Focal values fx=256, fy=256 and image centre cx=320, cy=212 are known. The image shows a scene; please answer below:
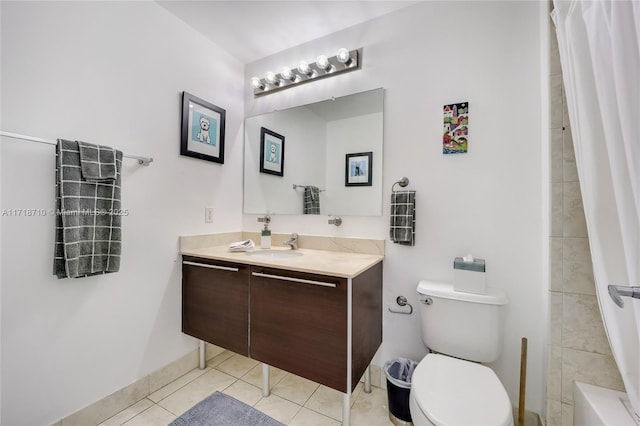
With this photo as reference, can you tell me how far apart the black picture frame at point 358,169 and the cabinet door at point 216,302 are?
893 mm

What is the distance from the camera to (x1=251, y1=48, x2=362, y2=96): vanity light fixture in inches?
68.6

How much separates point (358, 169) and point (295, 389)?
1.48 m

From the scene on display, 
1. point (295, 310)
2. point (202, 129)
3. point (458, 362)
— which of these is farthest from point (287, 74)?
point (458, 362)

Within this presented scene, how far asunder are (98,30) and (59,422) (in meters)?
1.95

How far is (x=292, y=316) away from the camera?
4.33 ft

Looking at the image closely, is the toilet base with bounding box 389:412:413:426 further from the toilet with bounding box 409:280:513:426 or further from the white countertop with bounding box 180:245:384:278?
the white countertop with bounding box 180:245:384:278

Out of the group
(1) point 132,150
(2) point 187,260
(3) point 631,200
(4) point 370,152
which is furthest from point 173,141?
(3) point 631,200

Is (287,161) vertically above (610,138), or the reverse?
(287,161)

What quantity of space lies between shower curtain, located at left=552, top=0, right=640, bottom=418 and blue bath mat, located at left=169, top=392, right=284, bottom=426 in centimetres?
150

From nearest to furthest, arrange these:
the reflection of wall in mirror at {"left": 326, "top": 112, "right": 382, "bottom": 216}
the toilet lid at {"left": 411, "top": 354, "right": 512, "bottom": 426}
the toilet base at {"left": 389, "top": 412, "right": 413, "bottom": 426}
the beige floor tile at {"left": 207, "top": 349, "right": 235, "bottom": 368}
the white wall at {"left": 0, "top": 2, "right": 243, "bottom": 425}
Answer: the toilet lid at {"left": 411, "top": 354, "right": 512, "bottom": 426} → the white wall at {"left": 0, "top": 2, "right": 243, "bottom": 425} → the toilet base at {"left": 389, "top": 412, "right": 413, "bottom": 426} → the reflection of wall in mirror at {"left": 326, "top": 112, "right": 382, "bottom": 216} → the beige floor tile at {"left": 207, "top": 349, "right": 235, "bottom": 368}

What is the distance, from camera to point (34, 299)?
44.9 inches

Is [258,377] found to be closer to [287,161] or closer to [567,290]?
[287,161]

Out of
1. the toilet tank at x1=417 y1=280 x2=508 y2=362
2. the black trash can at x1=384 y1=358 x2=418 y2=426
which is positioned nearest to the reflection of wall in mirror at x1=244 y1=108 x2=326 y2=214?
the toilet tank at x1=417 y1=280 x2=508 y2=362

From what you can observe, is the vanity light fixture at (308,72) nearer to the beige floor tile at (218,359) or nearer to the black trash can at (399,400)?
the black trash can at (399,400)
